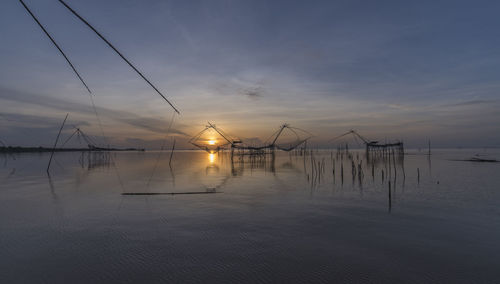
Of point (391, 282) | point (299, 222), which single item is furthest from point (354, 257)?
point (299, 222)

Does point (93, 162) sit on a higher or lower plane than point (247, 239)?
higher

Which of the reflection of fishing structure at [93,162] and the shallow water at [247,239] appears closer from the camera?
the shallow water at [247,239]

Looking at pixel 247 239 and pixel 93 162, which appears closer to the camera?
pixel 247 239

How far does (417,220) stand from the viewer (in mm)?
A: 6559

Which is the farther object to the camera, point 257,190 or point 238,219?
point 257,190

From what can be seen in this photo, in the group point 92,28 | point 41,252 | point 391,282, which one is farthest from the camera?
point 41,252

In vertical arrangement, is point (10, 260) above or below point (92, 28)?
below

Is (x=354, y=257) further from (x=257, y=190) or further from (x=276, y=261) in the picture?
(x=257, y=190)

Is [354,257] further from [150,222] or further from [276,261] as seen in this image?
[150,222]

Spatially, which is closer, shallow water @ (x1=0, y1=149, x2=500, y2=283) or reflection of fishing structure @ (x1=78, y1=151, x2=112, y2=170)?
shallow water @ (x1=0, y1=149, x2=500, y2=283)

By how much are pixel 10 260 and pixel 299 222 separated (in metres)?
5.68

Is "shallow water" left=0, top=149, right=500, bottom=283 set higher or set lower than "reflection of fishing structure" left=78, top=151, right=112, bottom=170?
lower

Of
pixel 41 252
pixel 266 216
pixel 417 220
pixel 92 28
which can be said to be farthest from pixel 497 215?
pixel 41 252

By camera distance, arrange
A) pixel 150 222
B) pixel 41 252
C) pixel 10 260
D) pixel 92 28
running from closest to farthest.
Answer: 1. pixel 92 28
2. pixel 10 260
3. pixel 41 252
4. pixel 150 222
